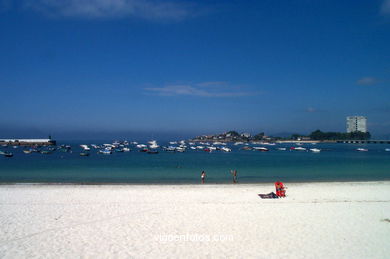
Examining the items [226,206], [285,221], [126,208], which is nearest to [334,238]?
[285,221]

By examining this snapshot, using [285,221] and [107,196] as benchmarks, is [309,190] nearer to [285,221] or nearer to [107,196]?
[285,221]

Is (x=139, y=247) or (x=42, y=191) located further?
(x=42, y=191)

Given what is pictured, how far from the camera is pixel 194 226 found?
1052 cm

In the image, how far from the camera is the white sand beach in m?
8.20

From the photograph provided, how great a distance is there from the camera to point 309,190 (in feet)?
61.4

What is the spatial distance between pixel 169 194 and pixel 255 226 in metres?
7.68

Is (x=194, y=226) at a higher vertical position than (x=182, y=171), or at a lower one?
higher

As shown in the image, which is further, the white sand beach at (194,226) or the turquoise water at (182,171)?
the turquoise water at (182,171)

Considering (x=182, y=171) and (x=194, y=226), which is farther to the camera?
(x=182, y=171)

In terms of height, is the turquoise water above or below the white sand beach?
below

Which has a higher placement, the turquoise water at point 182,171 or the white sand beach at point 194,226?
the white sand beach at point 194,226

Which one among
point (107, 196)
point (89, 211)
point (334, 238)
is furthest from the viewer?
point (107, 196)

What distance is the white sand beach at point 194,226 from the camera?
8202 millimetres

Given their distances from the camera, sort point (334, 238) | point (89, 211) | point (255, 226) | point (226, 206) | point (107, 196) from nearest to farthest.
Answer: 1. point (334, 238)
2. point (255, 226)
3. point (89, 211)
4. point (226, 206)
5. point (107, 196)
